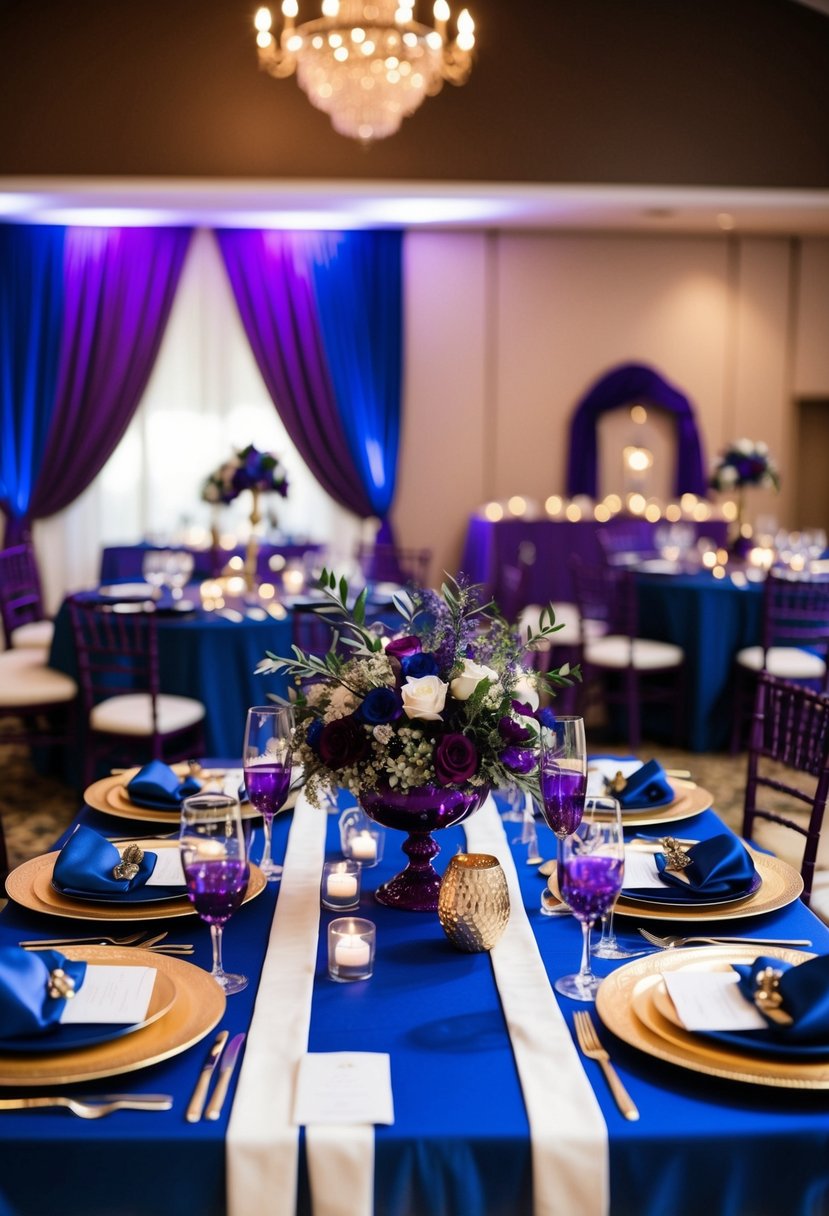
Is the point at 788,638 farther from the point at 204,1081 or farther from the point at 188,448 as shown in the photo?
the point at 188,448

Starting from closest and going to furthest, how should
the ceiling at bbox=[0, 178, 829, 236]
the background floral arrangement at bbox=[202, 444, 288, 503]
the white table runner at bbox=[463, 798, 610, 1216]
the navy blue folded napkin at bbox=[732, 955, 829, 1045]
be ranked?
the white table runner at bbox=[463, 798, 610, 1216] → the navy blue folded napkin at bbox=[732, 955, 829, 1045] → the background floral arrangement at bbox=[202, 444, 288, 503] → the ceiling at bbox=[0, 178, 829, 236]

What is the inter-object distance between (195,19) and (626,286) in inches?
147

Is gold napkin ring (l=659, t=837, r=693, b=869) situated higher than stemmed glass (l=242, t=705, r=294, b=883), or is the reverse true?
stemmed glass (l=242, t=705, r=294, b=883)

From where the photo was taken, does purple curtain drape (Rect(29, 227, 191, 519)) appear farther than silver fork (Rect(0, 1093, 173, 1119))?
Yes

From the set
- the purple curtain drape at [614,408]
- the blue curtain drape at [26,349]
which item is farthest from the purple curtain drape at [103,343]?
the purple curtain drape at [614,408]

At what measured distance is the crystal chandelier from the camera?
4941 mm

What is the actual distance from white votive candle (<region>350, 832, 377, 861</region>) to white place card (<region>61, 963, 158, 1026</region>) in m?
0.55

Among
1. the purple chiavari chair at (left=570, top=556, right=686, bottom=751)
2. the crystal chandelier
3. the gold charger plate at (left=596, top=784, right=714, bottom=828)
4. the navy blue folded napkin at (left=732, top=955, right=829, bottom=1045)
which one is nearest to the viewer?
the navy blue folded napkin at (left=732, top=955, right=829, bottom=1045)

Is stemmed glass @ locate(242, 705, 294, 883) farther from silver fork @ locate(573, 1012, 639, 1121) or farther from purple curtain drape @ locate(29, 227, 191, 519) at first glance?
purple curtain drape @ locate(29, 227, 191, 519)

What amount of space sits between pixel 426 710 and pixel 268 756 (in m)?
0.29

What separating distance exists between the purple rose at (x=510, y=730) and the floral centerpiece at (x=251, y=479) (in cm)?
364

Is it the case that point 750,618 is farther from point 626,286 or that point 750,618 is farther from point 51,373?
point 51,373

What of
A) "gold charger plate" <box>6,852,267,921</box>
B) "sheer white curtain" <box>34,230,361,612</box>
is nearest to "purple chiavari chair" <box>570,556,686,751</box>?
"sheer white curtain" <box>34,230,361,612</box>

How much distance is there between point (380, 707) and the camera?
169 centimetres
